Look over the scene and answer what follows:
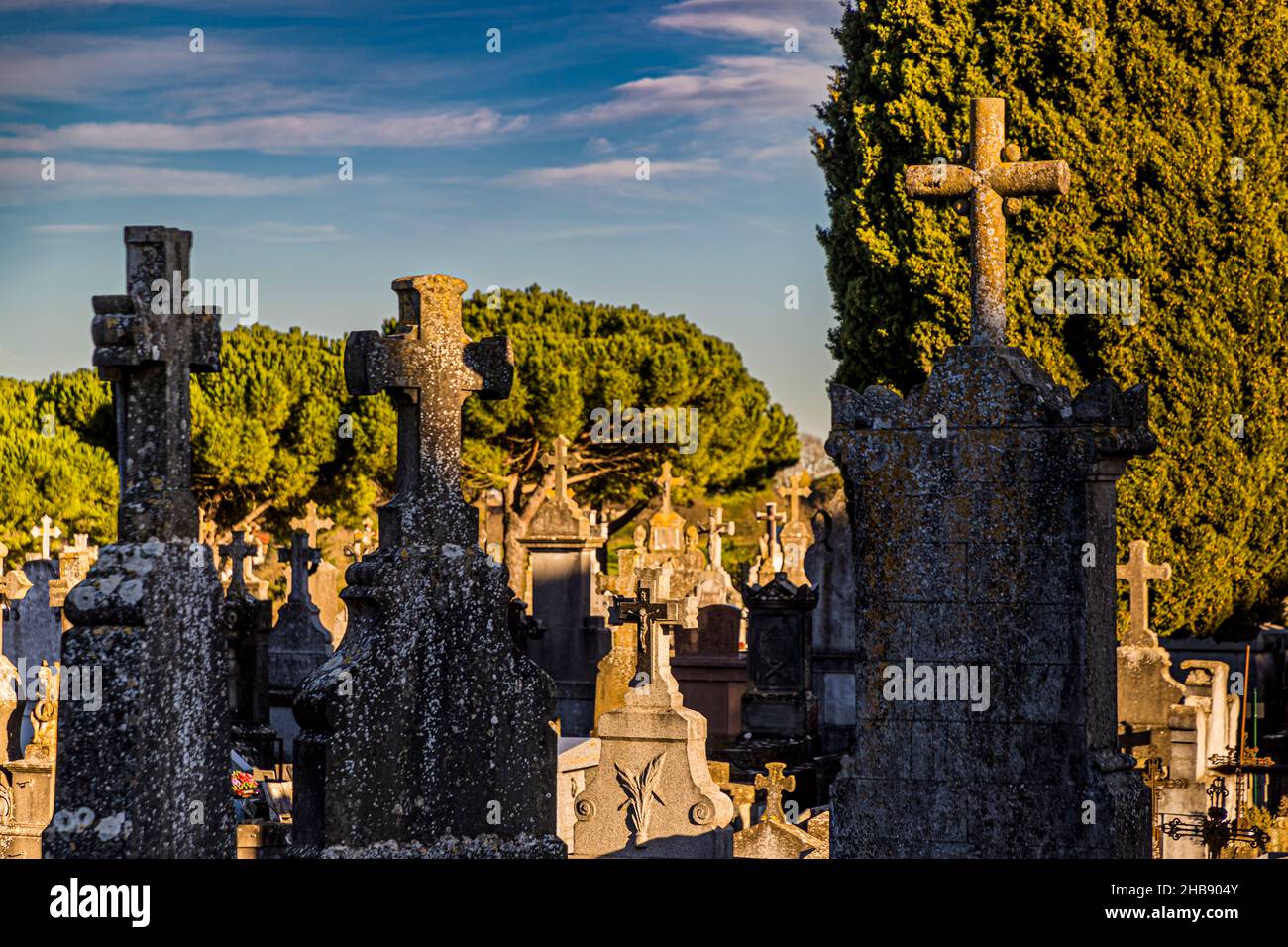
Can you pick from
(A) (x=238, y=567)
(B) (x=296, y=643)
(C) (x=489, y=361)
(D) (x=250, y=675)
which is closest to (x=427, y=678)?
(C) (x=489, y=361)

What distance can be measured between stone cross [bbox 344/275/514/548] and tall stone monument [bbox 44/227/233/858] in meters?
0.82

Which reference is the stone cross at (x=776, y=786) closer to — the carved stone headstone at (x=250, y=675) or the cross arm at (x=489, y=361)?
the carved stone headstone at (x=250, y=675)

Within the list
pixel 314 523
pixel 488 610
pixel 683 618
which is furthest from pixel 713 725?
pixel 488 610

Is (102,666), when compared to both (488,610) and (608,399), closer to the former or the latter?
(488,610)

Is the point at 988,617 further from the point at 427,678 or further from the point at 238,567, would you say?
the point at 238,567

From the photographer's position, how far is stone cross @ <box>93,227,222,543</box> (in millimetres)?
4363

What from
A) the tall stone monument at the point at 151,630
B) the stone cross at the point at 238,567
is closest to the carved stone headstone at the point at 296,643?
the stone cross at the point at 238,567

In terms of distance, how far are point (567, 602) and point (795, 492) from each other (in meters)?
6.95

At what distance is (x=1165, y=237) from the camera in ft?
53.0

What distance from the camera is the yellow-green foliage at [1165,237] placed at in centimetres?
1614

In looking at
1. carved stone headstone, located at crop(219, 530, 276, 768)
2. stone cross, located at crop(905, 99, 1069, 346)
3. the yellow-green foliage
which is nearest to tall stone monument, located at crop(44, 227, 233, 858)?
stone cross, located at crop(905, 99, 1069, 346)
